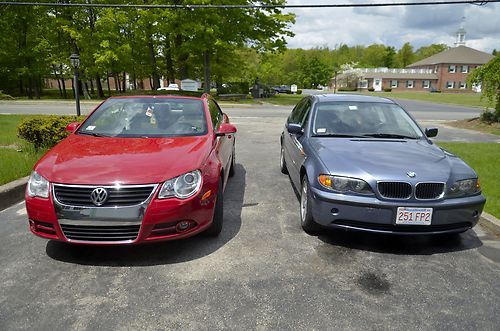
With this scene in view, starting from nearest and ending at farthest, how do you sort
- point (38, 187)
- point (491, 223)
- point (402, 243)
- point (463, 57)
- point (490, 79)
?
point (38, 187), point (402, 243), point (491, 223), point (490, 79), point (463, 57)

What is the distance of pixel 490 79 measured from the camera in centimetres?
1491

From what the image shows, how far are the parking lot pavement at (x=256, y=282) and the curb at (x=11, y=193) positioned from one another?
0.65 m

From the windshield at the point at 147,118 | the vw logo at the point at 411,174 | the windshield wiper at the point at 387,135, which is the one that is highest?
the windshield at the point at 147,118

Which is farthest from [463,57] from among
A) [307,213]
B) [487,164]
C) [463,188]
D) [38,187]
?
[38,187]

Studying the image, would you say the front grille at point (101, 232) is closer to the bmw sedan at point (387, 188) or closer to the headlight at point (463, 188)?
the bmw sedan at point (387, 188)

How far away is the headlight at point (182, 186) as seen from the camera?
3.17m

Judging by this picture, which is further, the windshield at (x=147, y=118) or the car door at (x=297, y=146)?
the car door at (x=297, y=146)

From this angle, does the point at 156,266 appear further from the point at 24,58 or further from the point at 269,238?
the point at 24,58

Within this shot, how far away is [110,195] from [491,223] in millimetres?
4429

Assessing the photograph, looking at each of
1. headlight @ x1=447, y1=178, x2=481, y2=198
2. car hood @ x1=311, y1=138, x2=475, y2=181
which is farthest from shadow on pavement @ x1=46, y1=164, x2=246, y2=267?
headlight @ x1=447, y1=178, x2=481, y2=198

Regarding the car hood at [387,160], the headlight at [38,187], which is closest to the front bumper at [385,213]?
the car hood at [387,160]

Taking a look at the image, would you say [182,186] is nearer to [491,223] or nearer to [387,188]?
[387,188]

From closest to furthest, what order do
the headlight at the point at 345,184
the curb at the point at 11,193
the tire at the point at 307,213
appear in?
the headlight at the point at 345,184 < the tire at the point at 307,213 < the curb at the point at 11,193

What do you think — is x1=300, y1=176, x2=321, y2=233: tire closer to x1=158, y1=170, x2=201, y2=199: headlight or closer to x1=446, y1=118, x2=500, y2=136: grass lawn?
x1=158, y1=170, x2=201, y2=199: headlight
